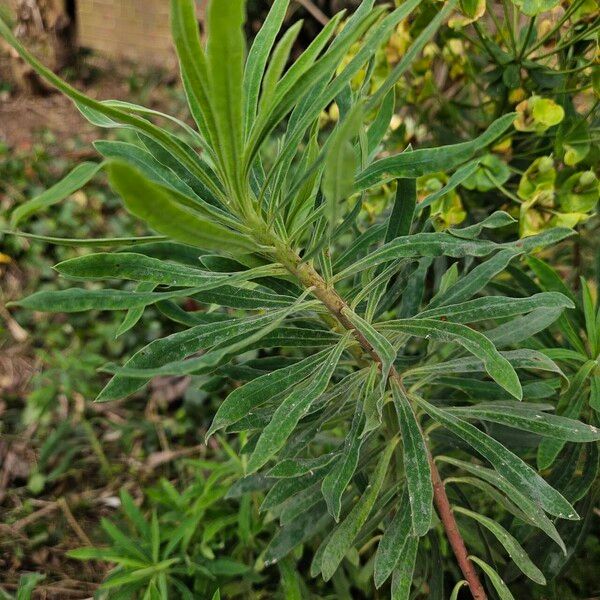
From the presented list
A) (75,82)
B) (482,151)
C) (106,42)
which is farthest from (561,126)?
(106,42)

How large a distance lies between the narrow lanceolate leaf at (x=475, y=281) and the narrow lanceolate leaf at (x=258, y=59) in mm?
443

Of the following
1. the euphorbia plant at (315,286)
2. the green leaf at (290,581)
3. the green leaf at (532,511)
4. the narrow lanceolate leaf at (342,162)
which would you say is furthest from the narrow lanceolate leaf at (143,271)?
the green leaf at (290,581)

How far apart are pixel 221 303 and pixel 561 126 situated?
80 cm

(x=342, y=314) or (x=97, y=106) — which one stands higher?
(x=97, y=106)

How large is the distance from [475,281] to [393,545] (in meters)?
0.44

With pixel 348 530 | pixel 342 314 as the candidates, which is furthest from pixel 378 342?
pixel 348 530

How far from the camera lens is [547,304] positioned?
0.95 meters

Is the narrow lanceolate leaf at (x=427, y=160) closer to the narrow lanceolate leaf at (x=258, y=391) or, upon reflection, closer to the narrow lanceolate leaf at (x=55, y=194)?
the narrow lanceolate leaf at (x=258, y=391)

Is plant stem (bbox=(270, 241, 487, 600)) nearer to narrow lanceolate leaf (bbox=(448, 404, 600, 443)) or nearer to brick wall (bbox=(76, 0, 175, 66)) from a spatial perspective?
narrow lanceolate leaf (bbox=(448, 404, 600, 443))

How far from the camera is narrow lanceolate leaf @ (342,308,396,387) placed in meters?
0.85

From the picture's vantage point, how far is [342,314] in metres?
1.00

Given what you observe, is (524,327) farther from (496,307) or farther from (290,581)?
(290,581)

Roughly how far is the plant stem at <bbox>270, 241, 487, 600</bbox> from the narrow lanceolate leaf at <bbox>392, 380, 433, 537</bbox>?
7 cm

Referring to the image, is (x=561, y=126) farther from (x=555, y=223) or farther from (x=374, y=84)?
(x=374, y=84)
